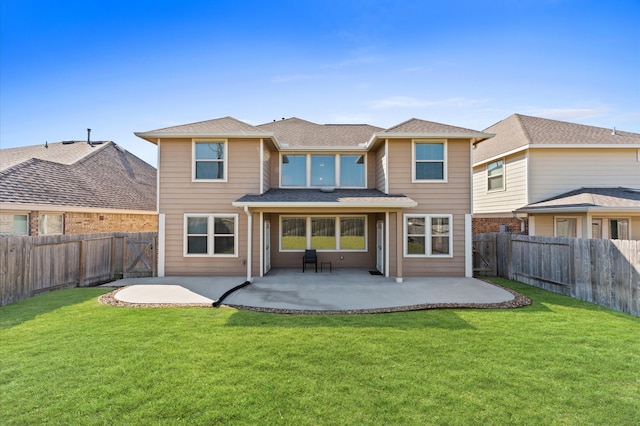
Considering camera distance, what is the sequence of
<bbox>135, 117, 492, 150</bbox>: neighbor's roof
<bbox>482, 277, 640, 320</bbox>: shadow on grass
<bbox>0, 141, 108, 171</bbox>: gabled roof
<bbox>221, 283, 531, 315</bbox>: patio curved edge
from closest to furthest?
<bbox>221, 283, 531, 315</bbox>: patio curved edge, <bbox>482, 277, 640, 320</bbox>: shadow on grass, <bbox>135, 117, 492, 150</bbox>: neighbor's roof, <bbox>0, 141, 108, 171</bbox>: gabled roof

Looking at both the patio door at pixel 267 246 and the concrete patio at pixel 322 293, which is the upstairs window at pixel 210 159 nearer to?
the patio door at pixel 267 246

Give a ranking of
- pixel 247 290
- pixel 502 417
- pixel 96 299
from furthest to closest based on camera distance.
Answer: pixel 247 290, pixel 96 299, pixel 502 417

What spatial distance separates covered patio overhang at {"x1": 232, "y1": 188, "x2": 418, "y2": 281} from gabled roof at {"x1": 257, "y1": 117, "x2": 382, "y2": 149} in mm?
2415

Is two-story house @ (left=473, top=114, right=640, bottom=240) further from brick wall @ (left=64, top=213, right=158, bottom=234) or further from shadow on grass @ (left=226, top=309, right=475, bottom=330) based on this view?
brick wall @ (left=64, top=213, right=158, bottom=234)

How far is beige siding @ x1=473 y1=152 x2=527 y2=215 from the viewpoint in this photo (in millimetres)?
12297

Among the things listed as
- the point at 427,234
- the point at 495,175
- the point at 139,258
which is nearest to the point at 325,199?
the point at 427,234

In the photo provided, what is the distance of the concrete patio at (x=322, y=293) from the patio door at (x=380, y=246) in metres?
0.98

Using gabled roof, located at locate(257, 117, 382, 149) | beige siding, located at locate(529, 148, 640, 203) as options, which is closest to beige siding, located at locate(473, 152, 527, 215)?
beige siding, located at locate(529, 148, 640, 203)

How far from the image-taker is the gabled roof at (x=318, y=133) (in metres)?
12.3

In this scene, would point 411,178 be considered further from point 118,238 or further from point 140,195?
point 140,195

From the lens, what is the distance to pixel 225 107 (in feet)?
42.6

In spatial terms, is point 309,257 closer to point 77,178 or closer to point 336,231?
point 336,231

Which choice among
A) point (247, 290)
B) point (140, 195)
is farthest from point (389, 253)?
point (140, 195)

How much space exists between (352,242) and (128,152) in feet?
58.9
